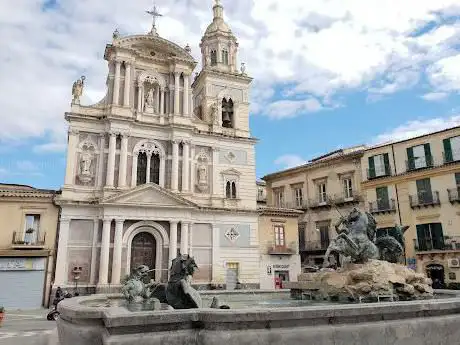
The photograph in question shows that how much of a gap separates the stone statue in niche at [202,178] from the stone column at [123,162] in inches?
229

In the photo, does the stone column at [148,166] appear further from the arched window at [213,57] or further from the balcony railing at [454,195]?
the balcony railing at [454,195]

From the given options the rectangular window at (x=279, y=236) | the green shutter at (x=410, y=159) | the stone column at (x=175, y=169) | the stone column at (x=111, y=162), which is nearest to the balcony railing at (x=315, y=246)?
the rectangular window at (x=279, y=236)

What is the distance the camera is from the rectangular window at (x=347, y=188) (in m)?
36.8

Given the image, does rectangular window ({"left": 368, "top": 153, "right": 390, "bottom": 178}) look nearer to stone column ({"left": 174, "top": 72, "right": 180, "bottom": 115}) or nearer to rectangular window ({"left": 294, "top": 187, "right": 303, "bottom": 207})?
rectangular window ({"left": 294, "top": 187, "right": 303, "bottom": 207})

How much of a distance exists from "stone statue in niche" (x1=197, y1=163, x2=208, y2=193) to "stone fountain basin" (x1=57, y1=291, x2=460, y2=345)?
24.4 metres

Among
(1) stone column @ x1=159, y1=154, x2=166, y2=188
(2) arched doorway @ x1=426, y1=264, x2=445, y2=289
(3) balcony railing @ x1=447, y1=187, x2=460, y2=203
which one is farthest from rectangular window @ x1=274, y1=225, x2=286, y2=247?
(3) balcony railing @ x1=447, y1=187, x2=460, y2=203

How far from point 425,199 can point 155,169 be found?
865 inches

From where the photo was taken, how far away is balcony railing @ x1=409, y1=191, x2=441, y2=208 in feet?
102

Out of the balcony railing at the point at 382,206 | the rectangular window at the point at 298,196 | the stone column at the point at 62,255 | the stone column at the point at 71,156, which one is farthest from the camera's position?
the rectangular window at the point at 298,196

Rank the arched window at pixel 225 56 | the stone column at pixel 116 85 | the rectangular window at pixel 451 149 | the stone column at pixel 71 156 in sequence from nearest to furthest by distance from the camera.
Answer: the stone column at pixel 71 156 → the stone column at pixel 116 85 → the rectangular window at pixel 451 149 → the arched window at pixel 225 56

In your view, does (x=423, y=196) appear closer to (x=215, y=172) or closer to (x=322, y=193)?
(x=322, y=193)

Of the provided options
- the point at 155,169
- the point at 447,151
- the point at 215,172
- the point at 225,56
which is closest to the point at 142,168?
the point at 155,169

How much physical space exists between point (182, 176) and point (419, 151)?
20112mm

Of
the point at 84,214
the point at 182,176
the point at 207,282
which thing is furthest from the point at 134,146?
the point at 207,282
